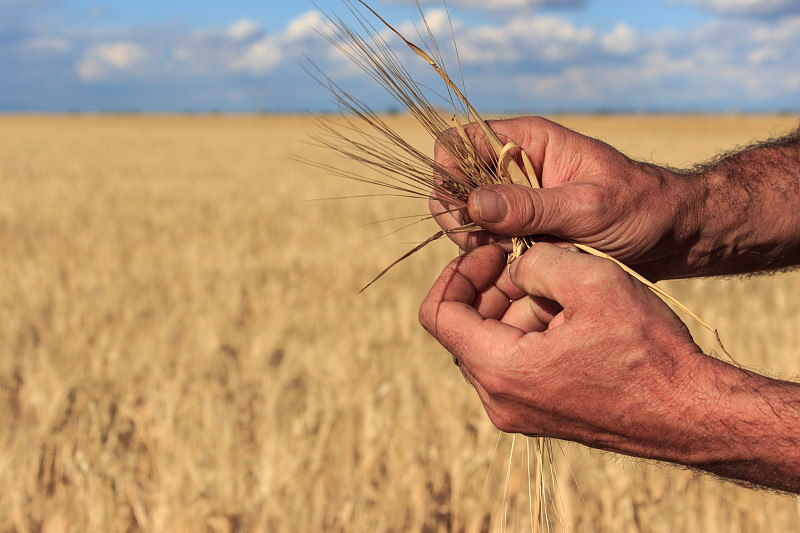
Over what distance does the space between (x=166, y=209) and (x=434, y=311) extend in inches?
241

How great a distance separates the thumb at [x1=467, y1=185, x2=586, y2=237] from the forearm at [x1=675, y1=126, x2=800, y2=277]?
37 centimetres

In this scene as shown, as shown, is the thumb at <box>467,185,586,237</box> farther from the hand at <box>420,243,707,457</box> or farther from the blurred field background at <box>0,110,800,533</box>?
the blurred field background at <box>0,110,800,533</box>

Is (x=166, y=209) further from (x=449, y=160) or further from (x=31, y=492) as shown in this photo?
(x=449, y=160)

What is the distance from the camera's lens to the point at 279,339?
9.90ft

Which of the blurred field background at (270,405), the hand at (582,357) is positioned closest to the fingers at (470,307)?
the hand at (582,357)

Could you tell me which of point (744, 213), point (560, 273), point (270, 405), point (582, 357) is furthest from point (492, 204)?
point (270, 405)

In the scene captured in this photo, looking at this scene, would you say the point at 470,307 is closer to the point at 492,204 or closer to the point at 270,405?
the point at 492,204

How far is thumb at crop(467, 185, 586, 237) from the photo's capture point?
118 cm

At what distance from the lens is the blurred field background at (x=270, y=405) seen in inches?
71.3

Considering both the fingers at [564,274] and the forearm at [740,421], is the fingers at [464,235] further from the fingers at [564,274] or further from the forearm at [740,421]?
the forearm at [740,421]

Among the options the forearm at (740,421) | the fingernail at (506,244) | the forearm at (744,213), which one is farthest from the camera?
the forearm at (744,213)

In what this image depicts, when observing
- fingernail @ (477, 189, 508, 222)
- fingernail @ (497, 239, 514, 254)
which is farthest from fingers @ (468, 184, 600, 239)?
fingernail @ (497, 239, 514, 254)

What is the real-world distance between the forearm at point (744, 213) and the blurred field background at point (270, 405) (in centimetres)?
55

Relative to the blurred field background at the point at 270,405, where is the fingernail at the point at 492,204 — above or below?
above
